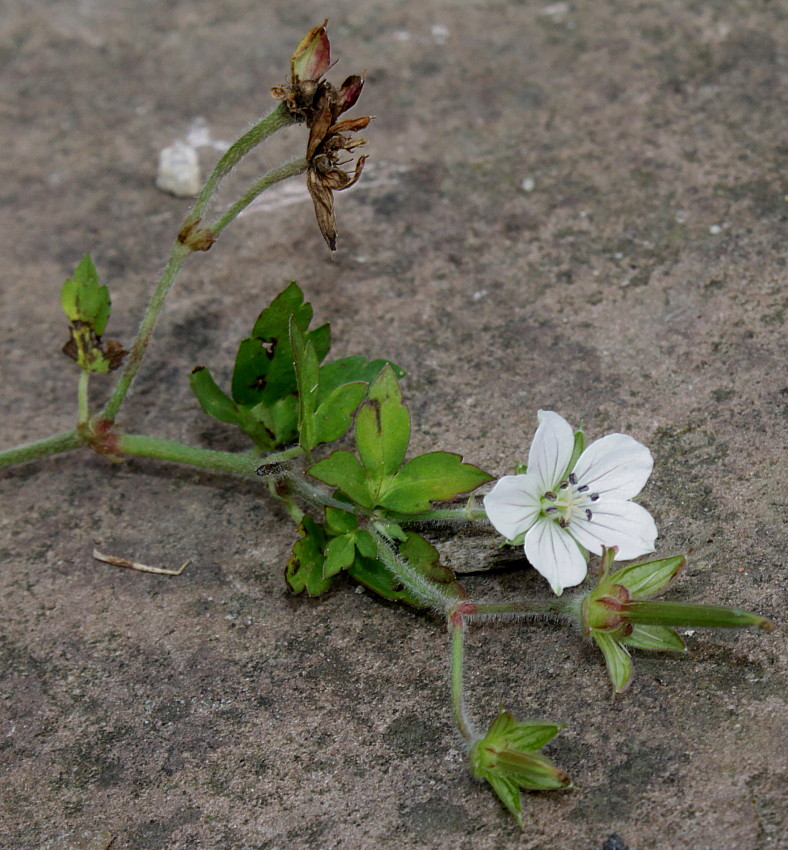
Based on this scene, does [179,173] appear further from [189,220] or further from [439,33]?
[439,33]

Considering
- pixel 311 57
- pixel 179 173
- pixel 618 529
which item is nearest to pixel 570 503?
pixel 618 529

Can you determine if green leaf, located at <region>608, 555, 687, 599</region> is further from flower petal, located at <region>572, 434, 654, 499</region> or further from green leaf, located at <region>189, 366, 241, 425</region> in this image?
green leaf, located at <region>189, 366, 241, 425</region>

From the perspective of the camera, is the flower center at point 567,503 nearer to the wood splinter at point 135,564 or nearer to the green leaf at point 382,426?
the green leaf at point 382,426

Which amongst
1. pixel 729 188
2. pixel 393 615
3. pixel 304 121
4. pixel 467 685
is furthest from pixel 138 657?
pixel 729 188

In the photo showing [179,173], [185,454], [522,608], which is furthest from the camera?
[179,173]

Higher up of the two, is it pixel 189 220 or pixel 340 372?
pixel 189 220

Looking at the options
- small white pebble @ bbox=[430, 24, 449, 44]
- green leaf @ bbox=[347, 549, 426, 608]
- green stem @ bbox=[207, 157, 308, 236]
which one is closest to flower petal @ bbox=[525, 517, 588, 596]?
green leaf @ bbox=[347, 549, 426, 608]

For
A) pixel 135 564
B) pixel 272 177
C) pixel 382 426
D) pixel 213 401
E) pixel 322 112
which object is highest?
pixel 322 112

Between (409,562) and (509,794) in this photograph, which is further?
(409,562)
